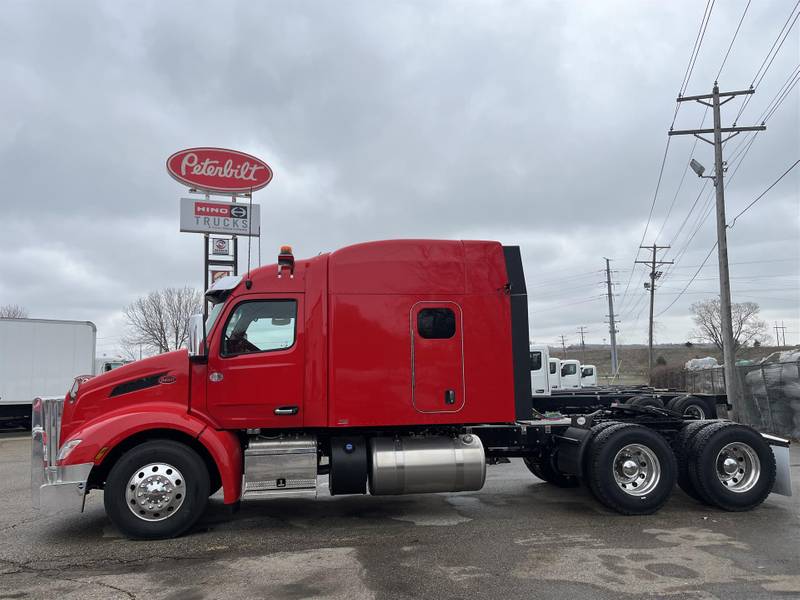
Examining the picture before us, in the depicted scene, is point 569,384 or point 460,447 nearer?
point 460,447

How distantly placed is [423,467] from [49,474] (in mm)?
3846

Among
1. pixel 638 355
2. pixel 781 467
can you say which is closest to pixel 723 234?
pixel 781 467

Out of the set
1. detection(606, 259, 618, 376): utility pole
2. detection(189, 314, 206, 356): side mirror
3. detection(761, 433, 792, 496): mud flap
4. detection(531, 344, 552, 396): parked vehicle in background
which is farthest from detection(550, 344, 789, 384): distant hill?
detection(189, 314, 206, 356): side mirror

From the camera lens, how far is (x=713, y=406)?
51.7 ft

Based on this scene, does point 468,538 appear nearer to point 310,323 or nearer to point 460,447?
point 460,447

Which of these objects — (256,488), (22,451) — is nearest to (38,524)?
(256,488)

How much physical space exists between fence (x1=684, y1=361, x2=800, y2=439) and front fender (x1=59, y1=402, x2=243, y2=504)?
12859 mm

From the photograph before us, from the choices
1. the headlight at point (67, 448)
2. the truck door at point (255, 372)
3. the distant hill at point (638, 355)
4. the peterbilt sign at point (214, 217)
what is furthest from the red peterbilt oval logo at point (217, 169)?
the distant hill at point (638, 355)

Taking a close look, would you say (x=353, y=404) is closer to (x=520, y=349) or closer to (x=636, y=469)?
(x=520, y=349)

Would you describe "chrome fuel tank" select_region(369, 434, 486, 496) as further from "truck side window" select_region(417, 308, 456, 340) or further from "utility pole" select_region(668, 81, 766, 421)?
"utility pole" select_region(668, 81, 766, 421)

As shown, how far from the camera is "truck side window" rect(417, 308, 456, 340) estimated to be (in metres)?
6.63

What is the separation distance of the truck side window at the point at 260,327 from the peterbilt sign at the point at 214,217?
1074 centimetres

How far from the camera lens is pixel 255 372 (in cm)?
638

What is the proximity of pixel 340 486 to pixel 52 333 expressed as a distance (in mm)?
16823
